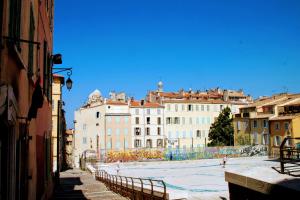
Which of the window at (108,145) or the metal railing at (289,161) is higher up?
the metal railing at (289,161)

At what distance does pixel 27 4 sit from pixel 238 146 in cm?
6969

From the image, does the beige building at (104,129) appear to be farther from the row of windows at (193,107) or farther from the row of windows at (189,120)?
the row of windows at (193,107)

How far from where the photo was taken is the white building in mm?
88625

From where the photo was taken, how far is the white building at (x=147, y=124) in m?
88.6

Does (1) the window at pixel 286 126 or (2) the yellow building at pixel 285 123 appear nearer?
(2) the yellow building at pixel 285 123

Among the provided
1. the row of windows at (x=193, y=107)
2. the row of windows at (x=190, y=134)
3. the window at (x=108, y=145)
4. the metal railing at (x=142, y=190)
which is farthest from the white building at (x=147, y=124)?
the metal railing at (x=142, y=190)

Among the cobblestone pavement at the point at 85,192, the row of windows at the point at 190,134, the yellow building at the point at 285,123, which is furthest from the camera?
the row of windows at the point at 190,134

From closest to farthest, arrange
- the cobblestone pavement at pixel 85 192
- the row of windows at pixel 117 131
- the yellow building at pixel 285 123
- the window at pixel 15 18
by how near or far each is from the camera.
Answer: the window at pixel 15 18 → the cobblestone pavement at pixel 85 192 → the yellow building at pixel 285 123 → the row of windows at pixel 117 131

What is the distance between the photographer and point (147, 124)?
89688 mm

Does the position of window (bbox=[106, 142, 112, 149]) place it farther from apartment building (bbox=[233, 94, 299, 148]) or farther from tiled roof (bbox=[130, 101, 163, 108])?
apartment building (bbox=[233, 94, 299, 148])

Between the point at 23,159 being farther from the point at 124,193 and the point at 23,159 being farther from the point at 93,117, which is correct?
the point at 93,117

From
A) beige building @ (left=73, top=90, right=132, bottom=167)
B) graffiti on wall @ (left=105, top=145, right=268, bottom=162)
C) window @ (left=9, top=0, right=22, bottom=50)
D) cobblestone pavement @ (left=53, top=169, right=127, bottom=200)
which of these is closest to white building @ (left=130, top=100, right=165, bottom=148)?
beige building @ (left=73, top=90, right=132, bottom=167)

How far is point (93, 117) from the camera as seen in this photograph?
89.9m

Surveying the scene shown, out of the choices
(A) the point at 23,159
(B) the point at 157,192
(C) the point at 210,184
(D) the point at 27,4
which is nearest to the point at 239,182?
(A) the point at 23,159
